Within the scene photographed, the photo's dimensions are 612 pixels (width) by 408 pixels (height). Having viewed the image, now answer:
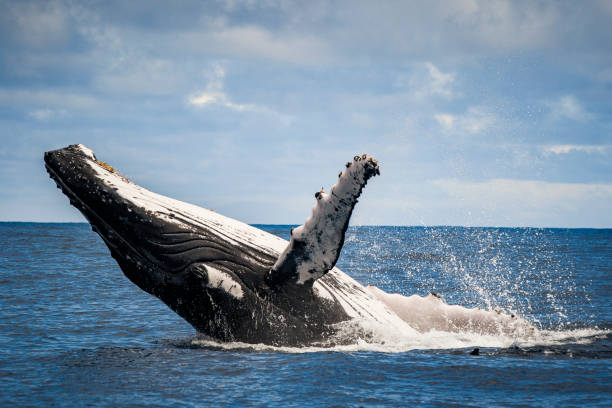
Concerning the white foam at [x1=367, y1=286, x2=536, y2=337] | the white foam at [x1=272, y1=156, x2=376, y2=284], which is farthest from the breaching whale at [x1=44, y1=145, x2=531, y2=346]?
the white foam at [x1=367, y1=286, x2=536, y2=337]

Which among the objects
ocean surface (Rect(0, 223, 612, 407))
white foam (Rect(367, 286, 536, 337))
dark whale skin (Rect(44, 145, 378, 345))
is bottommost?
ocean surface (Rect(0, 223, 612, 407))

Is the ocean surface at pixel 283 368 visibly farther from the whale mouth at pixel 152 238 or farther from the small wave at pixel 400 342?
the whale mouth at pixel 152 238

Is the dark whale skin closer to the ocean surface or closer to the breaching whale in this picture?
the breaching whale

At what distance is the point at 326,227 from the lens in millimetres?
6238

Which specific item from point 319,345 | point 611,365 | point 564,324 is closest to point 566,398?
point 611,365

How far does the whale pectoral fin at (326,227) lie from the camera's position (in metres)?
6.05

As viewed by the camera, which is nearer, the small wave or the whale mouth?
the whale mouth

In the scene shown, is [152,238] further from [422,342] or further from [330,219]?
[422,342]

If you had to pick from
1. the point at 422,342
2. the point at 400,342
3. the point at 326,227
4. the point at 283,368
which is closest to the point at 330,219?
the point at 326,227

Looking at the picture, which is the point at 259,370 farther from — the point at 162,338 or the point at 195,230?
the point at 162,338

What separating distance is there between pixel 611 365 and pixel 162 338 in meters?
6.32

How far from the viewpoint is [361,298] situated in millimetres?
7844

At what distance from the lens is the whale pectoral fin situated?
605cm

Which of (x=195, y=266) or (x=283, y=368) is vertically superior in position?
(x=195, y=266)
